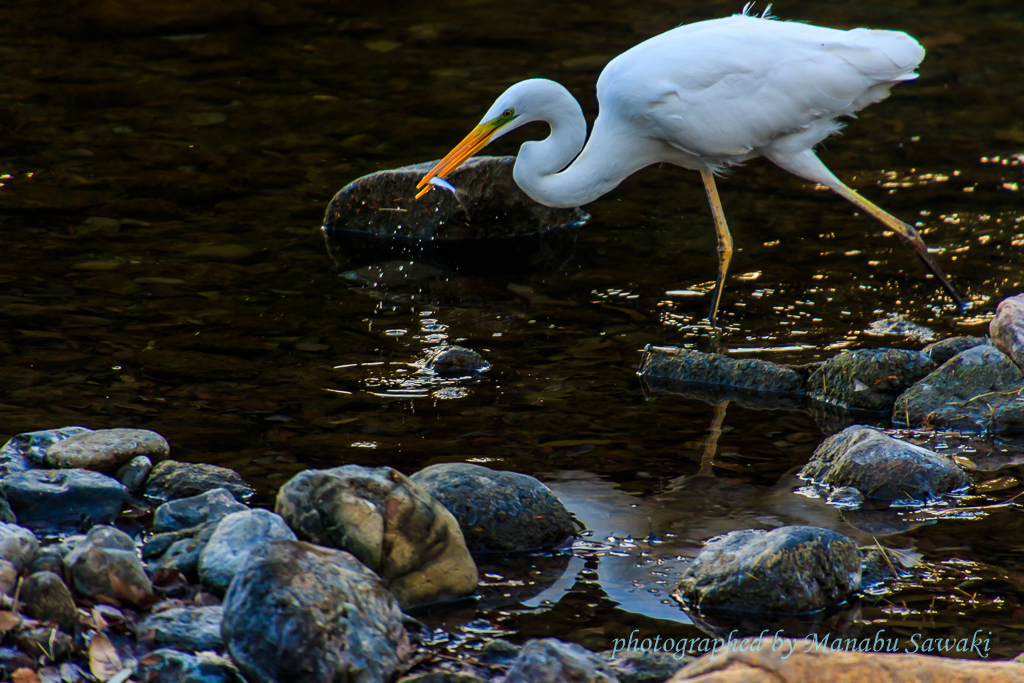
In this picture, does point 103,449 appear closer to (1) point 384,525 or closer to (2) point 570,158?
(1) point 384,525

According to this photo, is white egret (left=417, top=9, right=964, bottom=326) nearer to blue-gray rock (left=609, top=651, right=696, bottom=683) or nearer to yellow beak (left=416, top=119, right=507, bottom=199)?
yellow beak (left=416, top=119, right=507, bottom=199)

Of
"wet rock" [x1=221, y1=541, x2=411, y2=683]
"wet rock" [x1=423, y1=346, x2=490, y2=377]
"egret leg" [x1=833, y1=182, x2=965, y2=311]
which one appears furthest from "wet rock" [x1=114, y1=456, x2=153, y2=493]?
"egret leg" [x1=833, y1=182, x2=965, y2=311]

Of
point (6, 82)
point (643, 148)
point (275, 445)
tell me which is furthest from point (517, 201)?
point (6, 82)

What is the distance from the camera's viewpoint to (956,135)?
9047 mm

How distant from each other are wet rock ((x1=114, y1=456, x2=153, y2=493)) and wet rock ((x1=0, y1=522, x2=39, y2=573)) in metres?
0.74

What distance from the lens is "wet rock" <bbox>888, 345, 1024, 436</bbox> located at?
498 centimetres

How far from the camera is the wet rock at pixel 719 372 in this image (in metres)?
5.43

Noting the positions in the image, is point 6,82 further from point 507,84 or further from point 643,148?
point 643,148

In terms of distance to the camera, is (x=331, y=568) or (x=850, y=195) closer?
(x=331, y=568)

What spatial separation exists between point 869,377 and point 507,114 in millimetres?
2220

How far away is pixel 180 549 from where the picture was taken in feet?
11.8

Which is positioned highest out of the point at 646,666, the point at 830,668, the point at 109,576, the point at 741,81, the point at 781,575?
the point at 741,81

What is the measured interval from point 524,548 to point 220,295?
300cm

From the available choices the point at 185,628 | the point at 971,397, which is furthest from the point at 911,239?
the point at 185,628
